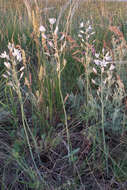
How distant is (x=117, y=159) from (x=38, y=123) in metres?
0.55

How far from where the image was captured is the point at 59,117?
1458 mm

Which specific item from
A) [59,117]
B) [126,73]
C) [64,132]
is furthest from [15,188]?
[126,73]

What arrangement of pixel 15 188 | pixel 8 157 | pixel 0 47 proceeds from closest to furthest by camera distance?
pixel 15 188, pixel 8 157, pixel 0 47

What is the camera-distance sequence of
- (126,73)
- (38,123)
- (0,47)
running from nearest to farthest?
(38,123), (126,73), (0,47)

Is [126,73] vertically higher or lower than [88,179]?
higher

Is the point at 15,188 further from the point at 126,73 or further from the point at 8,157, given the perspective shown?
the point at 126,73

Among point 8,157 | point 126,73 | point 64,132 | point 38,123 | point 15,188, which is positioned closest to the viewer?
point 15,188

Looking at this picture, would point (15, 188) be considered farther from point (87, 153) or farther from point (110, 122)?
point (110, 122)

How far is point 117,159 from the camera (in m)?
1.17

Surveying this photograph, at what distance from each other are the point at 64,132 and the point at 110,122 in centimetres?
31

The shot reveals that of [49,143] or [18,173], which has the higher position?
[49,143]

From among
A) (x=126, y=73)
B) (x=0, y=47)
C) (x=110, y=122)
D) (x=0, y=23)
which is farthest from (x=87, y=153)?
(x=0, y=23)

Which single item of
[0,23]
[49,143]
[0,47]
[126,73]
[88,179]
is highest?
[0,23]

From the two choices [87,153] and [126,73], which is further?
[126,73]
